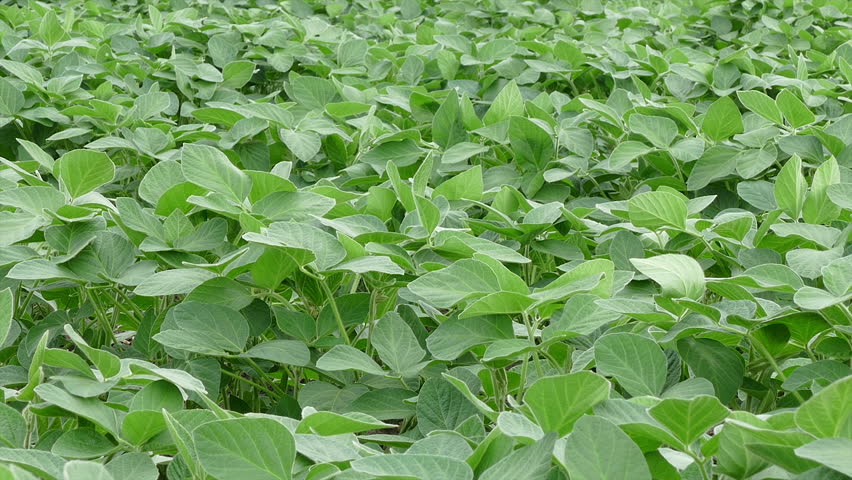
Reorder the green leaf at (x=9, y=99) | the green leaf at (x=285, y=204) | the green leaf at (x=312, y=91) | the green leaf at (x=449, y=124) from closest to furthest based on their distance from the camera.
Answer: the green leaf at (x=285, y=204)
the green leaf at (x=449, y=124)
the green leaf at (x=9, y=99)
the green leaf at (x=312, y=91)

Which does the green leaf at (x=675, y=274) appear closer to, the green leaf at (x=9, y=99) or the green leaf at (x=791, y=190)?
the green leaf at (x=791, y=190)

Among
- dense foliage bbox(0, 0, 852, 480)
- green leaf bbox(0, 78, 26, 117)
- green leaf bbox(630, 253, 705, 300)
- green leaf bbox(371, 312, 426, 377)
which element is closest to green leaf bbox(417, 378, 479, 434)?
dense foliage bbox(0, 0, 852, 480)

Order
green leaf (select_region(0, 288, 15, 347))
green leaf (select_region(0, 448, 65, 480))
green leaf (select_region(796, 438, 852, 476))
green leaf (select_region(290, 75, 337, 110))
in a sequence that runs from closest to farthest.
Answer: green leaf (select_region(796, 438, 852, 476))
green leaf (select_region(0, 448, 65, 480))
green leaf (select_region(0, 288, 15, 347))
green leaf (select_region(290, 75, 337, 110))

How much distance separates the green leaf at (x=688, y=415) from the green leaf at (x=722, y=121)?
3.56 ft

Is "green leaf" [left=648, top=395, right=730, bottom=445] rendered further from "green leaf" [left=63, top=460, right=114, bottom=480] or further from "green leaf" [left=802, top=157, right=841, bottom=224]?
"green leaf" [left=802, top=157, right=841, bottom=224]

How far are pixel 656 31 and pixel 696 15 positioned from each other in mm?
183


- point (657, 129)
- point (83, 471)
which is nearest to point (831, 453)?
point (83, 471)

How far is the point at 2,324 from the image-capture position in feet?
3.07

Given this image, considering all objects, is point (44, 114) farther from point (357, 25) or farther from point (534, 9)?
point (534, 9)

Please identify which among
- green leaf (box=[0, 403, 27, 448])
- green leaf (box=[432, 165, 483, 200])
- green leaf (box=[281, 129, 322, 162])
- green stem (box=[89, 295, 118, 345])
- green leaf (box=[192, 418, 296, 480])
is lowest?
green stem (box=[89, 295, 118, 345])

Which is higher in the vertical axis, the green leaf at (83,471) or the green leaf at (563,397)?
the green leaf at (83,471)

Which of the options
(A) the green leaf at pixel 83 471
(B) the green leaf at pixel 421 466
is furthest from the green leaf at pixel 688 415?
(A) the green leaf at pixel 83 471

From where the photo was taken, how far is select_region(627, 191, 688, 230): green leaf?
1.16m

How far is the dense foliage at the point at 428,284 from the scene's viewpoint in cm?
74
